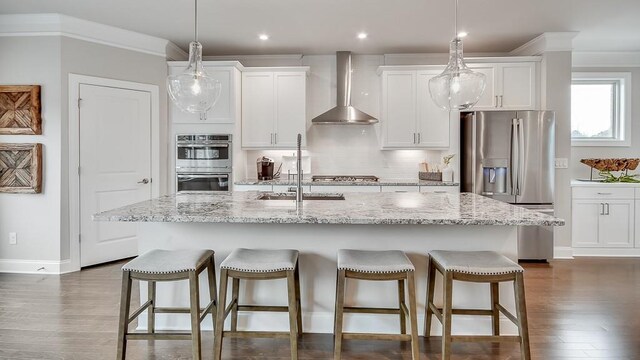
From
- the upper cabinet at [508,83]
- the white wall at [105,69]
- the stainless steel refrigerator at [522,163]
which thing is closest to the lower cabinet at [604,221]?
the stainless steel refrigerator at [522,163]

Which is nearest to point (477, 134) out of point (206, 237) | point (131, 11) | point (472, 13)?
point (472, 13)

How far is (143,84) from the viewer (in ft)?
15.1

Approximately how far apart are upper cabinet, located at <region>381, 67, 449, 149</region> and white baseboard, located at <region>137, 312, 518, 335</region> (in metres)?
2.69

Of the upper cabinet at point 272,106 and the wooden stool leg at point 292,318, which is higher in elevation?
the upper cabinet at point 272,106

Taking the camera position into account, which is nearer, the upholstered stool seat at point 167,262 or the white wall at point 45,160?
the upholstered stool seat at point 167,262

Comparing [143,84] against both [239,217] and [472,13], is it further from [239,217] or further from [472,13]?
[472,13]

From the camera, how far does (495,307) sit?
243cm

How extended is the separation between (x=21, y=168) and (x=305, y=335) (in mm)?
3489

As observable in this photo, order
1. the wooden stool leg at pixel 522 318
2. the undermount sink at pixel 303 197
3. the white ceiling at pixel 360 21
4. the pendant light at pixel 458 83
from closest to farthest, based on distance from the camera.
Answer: the wooden stool leg at pixel 522 318 → the pendant light at pixel 458 83 → the undermount sink at pixel 303 197 → the white ceiling at pixel 360 21

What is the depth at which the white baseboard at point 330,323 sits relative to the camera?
2.55 metres

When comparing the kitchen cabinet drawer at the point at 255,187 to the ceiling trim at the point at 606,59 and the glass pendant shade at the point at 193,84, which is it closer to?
the glass pendant shade at the point at 193,84

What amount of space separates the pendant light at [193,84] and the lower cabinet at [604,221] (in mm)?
4394

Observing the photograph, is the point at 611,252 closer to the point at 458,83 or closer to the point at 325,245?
the point at 458,83

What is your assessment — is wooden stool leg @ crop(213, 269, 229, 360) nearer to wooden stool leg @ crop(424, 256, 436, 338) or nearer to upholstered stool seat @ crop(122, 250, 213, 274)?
upholstered stool seat @ crop(122, 250, 213, 274)
